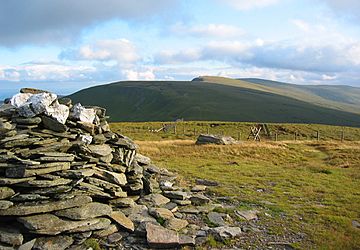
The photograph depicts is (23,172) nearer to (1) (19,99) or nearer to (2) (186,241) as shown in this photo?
(1) (19,99)

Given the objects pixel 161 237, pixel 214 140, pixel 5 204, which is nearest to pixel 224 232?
pixel 161 237

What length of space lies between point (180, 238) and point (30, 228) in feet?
15.1

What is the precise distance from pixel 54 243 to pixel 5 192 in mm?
2291

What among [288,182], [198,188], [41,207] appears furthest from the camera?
[288,182]

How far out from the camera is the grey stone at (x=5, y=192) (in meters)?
11.0

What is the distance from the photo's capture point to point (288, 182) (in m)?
21.6

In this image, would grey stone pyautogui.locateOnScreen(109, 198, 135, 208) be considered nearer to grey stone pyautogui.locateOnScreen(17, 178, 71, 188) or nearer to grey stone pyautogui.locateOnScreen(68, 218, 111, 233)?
grey stone pyautogui.locateOnScreen(68, 218, 111, 233)

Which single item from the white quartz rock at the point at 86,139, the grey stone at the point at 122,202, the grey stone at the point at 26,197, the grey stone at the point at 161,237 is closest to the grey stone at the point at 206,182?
the grey stone at the point at 122,202

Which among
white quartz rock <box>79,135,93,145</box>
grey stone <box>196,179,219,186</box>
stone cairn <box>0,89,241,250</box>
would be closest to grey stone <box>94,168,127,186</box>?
stone cairn <box>0,89,241,250</box>

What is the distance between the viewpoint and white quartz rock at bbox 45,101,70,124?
526 inches

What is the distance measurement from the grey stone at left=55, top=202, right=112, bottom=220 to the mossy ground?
4932 mm

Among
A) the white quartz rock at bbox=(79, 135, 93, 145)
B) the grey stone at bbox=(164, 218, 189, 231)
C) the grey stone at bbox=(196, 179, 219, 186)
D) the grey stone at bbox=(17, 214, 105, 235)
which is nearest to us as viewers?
the grey stone at bbox=(17, 214, 105, 235)

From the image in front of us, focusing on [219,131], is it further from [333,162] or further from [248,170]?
[248,170]

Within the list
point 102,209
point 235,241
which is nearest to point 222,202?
point 235,241
